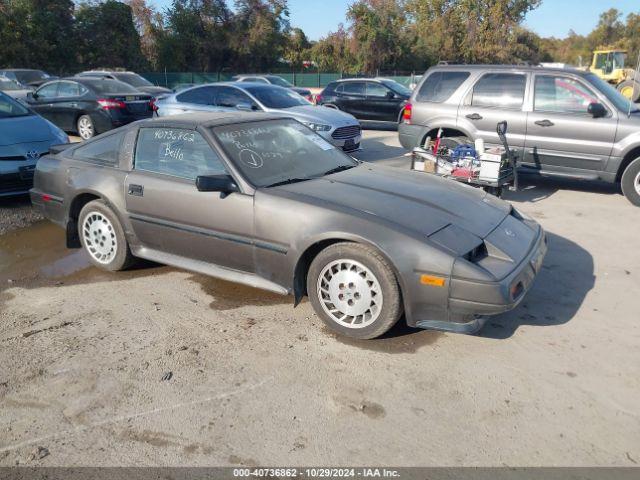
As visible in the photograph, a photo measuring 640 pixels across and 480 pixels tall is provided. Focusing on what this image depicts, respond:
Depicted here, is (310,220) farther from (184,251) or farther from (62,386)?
(62,386)

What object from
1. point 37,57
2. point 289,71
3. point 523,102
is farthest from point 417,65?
point 523,102

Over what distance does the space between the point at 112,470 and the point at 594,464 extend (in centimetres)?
231

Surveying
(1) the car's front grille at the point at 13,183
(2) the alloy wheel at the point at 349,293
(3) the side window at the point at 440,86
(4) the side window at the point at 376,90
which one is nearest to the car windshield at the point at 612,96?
(3) the side window at the point at 440,86

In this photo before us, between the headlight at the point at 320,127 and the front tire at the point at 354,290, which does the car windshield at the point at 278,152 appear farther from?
the headlight at the point at 320,127

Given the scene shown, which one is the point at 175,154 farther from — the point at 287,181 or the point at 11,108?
the point at 11,108

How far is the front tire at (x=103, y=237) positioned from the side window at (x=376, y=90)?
1213 cm

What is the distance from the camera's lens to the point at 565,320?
4.04 meters

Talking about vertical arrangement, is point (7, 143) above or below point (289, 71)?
below

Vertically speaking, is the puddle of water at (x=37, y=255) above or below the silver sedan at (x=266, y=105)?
below

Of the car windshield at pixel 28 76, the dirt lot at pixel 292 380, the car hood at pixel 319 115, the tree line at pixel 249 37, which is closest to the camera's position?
the dirt lot at pixel 292 380

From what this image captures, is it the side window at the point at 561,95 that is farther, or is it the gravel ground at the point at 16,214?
the side window at the point at 561,95

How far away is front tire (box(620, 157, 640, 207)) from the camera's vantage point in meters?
7.15

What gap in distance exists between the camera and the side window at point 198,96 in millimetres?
10750

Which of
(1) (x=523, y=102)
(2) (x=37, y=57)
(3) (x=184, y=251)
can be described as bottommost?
(3) (x=184, y=251)
